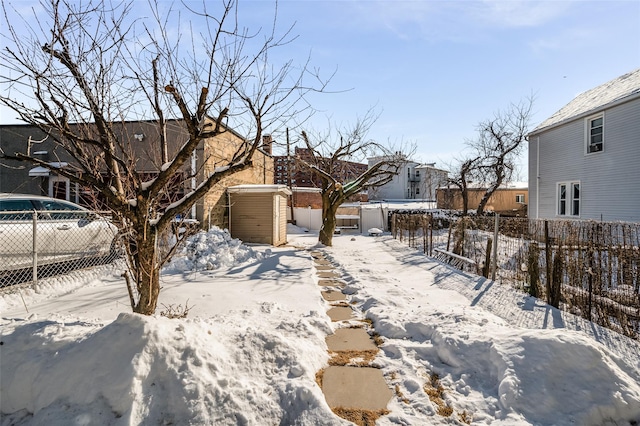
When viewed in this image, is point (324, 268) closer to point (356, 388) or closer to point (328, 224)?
point (328, 224)

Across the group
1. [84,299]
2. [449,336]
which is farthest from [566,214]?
[84,299]

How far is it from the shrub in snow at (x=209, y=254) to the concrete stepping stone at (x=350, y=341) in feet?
15.8

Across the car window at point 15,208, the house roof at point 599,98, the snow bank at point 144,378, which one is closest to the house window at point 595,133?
the house roof at point 599,98

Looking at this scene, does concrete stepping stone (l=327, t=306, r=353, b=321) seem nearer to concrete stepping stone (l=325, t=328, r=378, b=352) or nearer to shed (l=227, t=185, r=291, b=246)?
concrete stepping stone (l=325, t=328, r=378, b=352)

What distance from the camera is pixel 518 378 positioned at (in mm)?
2705

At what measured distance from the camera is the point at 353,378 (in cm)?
307

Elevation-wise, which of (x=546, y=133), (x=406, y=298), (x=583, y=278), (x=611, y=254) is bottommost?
(x=406, y=298)

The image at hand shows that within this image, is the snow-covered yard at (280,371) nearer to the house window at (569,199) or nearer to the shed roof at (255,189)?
the shed roof at (255,189)

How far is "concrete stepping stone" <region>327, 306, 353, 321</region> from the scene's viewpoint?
478 cm

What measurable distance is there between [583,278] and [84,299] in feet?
26.6

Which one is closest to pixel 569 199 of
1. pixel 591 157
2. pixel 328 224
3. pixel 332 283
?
pixel 591 157

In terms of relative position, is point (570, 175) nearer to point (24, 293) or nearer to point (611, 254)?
point (611, 254)

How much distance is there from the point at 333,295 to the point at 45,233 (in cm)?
532

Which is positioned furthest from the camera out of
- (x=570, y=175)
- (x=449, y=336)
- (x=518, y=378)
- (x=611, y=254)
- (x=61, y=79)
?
(x=570, y=175)
